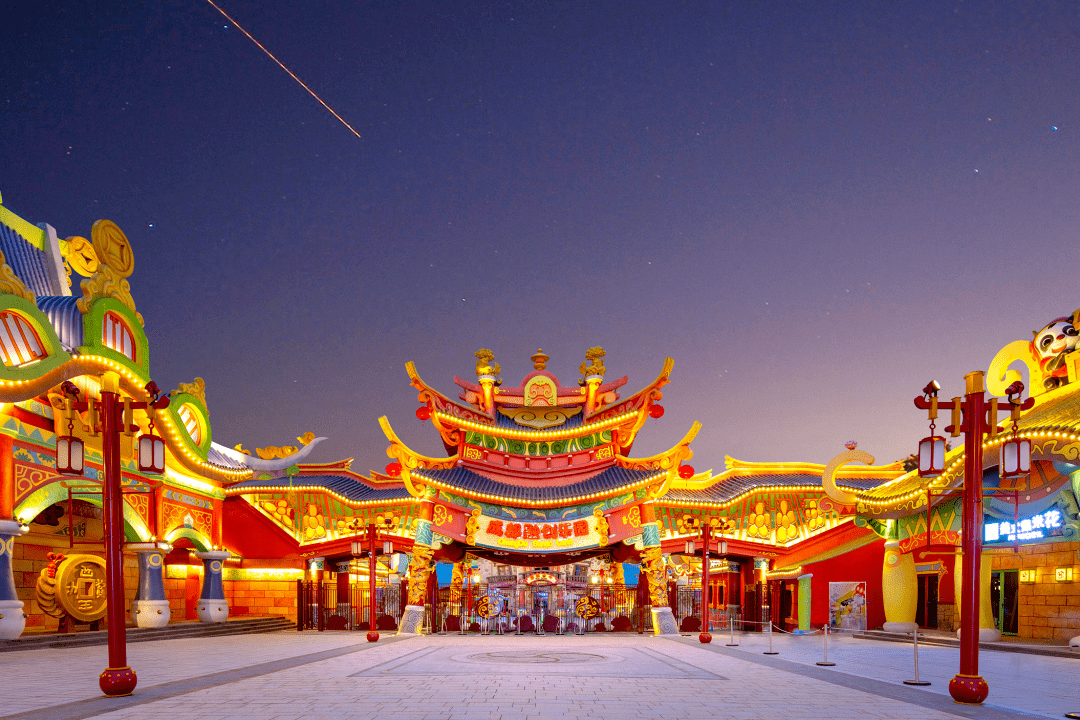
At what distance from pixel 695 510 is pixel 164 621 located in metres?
17.9

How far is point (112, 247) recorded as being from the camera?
21.2 meters

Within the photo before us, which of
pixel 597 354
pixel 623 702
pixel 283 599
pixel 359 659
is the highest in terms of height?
pixel 597 354

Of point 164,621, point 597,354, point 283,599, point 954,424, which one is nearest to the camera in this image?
point 954,424

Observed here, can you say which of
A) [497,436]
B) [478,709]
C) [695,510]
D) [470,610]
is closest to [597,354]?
[497,436]

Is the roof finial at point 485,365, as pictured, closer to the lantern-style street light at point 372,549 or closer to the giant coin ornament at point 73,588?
the lantern-style street light at point 372,549

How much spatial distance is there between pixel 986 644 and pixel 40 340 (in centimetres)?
2324

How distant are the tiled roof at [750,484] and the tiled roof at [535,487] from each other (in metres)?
2.44

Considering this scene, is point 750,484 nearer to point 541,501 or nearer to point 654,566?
point 654,566

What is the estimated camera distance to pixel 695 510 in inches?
1171

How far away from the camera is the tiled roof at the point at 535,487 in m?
27.4

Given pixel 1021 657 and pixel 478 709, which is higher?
pixel 478 709

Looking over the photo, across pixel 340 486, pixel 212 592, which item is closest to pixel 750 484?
pixel 340 486

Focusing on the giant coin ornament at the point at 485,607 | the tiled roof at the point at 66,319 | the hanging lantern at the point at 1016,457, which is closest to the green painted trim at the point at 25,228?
the tiled roof at the point at 66,319

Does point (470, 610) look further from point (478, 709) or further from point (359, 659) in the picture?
point (478, 709)
